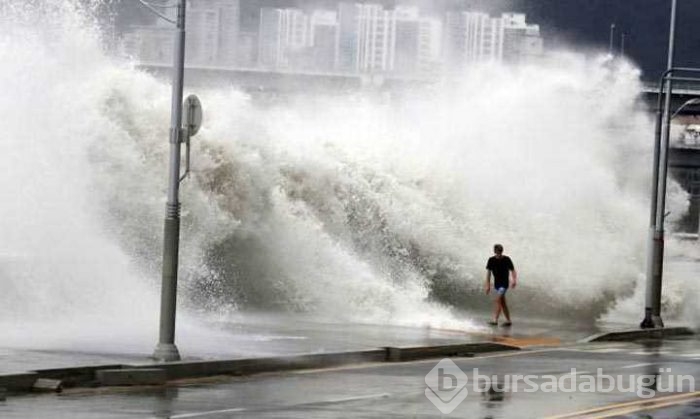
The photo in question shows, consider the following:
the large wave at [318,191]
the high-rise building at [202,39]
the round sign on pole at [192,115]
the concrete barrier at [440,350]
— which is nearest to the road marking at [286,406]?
the round sign on pole at [192,115]

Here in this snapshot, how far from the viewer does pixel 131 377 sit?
18.4 metres

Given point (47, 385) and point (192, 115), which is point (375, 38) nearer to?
point (192, 115)

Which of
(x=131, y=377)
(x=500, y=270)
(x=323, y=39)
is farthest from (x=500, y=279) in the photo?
(x=323, y=39)

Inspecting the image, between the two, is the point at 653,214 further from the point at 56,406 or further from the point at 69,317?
the point at 56,406

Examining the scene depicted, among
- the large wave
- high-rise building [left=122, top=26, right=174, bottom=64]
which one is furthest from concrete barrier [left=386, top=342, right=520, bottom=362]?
high-rise building [left=122, top=26, right=174, bottom=64]

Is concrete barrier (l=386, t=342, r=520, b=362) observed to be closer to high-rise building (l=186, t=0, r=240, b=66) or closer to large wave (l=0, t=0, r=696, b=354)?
large wave (l=0, t=0, r=696, b=354)

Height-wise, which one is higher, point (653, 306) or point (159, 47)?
point (159, 47)

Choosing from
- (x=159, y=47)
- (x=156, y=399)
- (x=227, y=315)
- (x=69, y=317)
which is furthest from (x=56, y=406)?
(x=159, y=47)

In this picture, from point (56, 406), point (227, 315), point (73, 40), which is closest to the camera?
point (56, 406)

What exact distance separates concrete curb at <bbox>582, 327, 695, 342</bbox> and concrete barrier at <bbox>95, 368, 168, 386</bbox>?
40.5 ft

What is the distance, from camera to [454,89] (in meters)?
44.7

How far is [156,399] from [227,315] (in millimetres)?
11001

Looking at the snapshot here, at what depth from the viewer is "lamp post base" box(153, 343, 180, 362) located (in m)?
19.4

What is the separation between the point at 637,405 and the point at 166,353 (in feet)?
18.9
